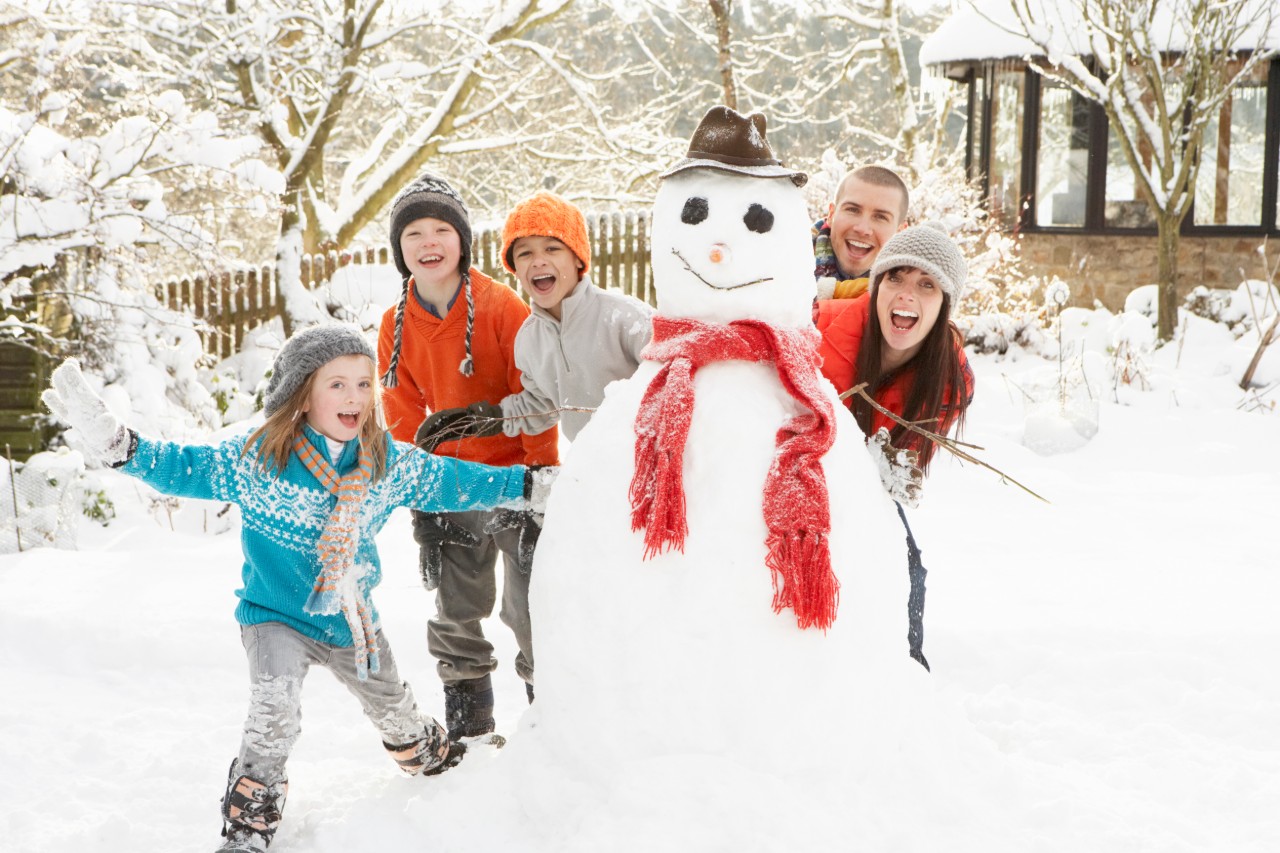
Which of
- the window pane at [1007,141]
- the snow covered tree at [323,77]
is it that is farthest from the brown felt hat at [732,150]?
the window pane at [1007,141]

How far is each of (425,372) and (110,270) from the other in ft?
13.5

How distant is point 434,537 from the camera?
10.1 ft

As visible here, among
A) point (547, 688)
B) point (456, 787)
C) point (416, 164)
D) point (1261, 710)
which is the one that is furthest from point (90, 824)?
point (416, 164)

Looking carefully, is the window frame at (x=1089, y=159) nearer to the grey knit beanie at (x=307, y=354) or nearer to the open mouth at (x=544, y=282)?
the open mouth at (x=544, y=282)

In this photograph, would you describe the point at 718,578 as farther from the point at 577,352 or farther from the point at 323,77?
the point at 323,77

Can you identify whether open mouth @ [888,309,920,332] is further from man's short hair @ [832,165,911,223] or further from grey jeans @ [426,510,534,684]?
grey jeans @ [426,510,534,684]

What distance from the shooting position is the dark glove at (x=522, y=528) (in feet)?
9.68

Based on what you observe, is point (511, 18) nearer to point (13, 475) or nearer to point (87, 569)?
point (13, 475)

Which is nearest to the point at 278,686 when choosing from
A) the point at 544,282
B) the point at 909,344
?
the point at 544,282

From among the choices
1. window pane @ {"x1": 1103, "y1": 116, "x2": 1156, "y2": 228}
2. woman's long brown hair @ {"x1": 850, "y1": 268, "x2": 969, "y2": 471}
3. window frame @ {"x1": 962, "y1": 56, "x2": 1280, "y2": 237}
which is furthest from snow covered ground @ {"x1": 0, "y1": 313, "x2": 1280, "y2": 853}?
window pane @ {"x1": 1103, "y1": 116, "x2": 1156, "y2": 228}

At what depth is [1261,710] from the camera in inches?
127

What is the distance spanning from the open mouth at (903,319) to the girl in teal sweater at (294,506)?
36.7 inches

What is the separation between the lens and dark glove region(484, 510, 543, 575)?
9.68ft

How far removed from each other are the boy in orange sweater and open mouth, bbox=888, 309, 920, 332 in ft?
3.40
